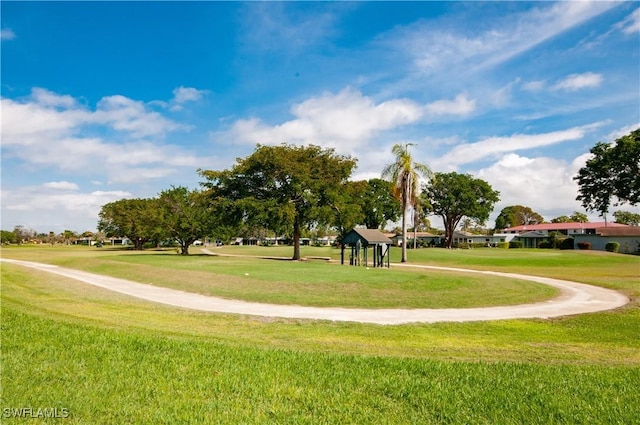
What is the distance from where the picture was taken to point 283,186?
4481 cm

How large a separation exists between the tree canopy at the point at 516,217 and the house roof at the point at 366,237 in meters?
119

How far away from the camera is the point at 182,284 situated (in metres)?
22.6

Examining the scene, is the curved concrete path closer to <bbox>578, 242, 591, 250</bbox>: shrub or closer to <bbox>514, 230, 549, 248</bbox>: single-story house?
<bbox>578, 242, 591, 250</bbox>: shrub

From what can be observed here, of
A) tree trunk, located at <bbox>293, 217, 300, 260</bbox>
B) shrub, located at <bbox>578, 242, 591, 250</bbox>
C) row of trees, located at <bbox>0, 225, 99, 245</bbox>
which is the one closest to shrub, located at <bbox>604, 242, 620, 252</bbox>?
shrub, located at <bbox>578, 242, 591, 250</bbox>

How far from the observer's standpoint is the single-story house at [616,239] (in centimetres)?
6378

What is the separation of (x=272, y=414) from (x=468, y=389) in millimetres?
2701

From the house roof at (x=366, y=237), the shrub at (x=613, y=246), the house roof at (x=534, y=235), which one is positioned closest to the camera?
the house roof at (x=366, y=237)

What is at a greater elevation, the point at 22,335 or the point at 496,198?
the point at 496,198

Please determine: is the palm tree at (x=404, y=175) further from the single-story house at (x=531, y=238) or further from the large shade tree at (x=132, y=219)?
the single-story house at (x=531, y=238)

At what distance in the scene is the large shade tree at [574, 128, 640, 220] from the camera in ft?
146

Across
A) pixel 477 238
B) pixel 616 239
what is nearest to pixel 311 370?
pixel 616 239

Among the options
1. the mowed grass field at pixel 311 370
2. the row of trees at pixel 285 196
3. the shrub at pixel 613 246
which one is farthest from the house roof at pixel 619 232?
the mowed grass field at pixel 311 370

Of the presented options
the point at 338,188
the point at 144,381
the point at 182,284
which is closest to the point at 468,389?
the point at 144,381

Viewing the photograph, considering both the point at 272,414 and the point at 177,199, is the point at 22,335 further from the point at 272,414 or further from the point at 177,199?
the point at 177,199
